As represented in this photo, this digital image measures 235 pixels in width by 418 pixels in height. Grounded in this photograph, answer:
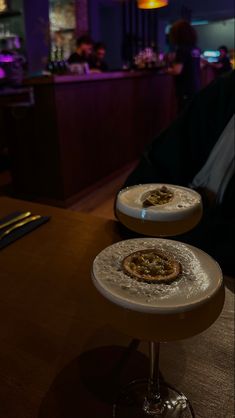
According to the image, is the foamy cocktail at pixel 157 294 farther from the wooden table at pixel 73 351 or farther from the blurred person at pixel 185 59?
the blurred person at pixel 185 59

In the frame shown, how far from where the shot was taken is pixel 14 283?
81 cm

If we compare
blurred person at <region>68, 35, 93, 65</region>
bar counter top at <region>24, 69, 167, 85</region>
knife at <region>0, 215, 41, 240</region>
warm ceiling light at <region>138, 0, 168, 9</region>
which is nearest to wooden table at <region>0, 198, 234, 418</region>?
knife at <region>0, 215, 41, 240</region>

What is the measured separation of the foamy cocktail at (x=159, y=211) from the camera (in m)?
0.69

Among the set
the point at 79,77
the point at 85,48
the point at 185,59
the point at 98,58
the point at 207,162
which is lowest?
the point at 207,162

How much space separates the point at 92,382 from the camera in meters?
0.58

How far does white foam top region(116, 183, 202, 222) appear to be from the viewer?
0.69m

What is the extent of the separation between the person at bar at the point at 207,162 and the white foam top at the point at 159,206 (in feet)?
1.47

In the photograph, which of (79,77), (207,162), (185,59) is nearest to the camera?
(207,162)

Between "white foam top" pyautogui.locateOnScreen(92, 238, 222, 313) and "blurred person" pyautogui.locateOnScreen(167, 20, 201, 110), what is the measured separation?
4054 mm

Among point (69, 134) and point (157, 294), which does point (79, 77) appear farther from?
point (157, 294)

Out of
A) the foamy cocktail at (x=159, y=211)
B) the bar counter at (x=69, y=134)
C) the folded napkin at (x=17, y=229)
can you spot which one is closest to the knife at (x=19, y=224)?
the folded napkin at (x=17, y=229)

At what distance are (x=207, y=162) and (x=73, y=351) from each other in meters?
1.03

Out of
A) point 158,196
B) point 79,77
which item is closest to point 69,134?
point 79,77

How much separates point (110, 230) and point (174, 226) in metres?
0.34
